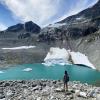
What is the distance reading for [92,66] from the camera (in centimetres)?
5694

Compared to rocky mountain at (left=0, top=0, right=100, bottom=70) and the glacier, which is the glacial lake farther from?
the glacier

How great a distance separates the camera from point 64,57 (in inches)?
2881

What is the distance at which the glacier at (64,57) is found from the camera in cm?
6525

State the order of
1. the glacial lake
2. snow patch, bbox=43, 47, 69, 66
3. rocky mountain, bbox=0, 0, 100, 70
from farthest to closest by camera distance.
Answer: snow patch, bbox=43, 47, 69, 66, rocky mountain, bbox=0, 0, 100, 70, the glacial lake

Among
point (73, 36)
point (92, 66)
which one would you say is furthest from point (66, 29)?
point (92, 66)

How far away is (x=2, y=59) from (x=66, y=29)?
30632 mm

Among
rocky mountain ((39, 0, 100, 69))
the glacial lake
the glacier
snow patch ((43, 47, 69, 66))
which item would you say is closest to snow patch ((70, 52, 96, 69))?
the glacier

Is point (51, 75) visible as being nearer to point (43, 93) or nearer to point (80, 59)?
point (80, 59)

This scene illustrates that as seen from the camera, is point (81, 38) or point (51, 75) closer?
point (51, 75)

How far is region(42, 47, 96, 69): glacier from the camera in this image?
65.2 meters

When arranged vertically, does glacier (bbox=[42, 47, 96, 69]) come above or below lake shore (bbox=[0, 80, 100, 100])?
above

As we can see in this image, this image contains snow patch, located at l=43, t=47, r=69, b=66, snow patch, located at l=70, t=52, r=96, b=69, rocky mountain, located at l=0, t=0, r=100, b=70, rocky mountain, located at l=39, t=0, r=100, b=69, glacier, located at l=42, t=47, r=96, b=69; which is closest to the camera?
snow patch, located at l=70, t=52, r=96, b=69

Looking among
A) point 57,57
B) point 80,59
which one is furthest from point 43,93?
point 57,57

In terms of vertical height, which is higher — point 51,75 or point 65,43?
point 65,43
